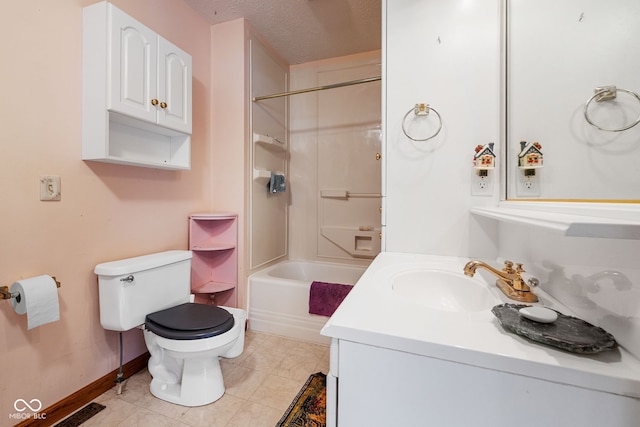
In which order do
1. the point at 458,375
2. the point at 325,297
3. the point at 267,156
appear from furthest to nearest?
the point at 267,156 → the point at 325,297 → the point at 458,375

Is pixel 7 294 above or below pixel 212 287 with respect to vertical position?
above

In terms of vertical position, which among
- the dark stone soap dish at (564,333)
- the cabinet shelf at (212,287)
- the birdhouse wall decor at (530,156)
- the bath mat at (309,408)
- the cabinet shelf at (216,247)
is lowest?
the bath mat at (309,408)

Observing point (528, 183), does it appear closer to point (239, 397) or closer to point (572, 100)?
point (572, 100)

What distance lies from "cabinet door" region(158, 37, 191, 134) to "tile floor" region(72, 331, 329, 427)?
1554mm

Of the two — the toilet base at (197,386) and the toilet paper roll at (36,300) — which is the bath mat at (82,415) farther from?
the toilet paper roll at (36,300)

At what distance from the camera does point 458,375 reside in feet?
1.84

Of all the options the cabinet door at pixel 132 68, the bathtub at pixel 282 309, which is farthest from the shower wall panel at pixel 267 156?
the cabinet door at pixel 132 68

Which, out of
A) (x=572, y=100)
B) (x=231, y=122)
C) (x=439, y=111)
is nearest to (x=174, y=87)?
(x=231, y=122)

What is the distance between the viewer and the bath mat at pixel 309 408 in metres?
1.27

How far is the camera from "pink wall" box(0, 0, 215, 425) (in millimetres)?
1131

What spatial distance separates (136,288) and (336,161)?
80.0 inches

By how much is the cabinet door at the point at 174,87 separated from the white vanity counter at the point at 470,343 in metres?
1.54

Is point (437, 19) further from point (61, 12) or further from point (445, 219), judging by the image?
point (61, 12)

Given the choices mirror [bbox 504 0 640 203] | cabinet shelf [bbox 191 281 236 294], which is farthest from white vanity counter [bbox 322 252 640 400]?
cabinet shelf [bbox 191 281 236 294]
